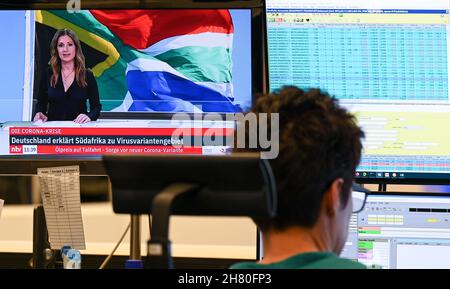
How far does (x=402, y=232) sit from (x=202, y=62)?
665 millimetres

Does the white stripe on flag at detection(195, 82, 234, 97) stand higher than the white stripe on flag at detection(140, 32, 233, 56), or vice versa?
the white stripe on flag at detection(140, 32, 233, 56)

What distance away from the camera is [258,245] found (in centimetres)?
172

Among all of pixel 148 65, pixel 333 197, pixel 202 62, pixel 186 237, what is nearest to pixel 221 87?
pixel 202 62

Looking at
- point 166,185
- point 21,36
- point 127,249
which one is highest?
point 21,36

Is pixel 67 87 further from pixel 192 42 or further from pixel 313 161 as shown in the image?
pixel 313 161

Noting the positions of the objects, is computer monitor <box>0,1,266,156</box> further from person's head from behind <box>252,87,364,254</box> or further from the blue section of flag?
person's head from behind <box>252,87,364,254</box>

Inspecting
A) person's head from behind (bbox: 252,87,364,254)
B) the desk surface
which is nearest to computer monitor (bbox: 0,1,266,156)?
the desk surface

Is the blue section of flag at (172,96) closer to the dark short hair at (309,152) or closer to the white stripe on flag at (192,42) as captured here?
the white stripe on flag at (192,42)

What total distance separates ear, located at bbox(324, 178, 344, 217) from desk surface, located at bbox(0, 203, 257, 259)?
2.45 feet

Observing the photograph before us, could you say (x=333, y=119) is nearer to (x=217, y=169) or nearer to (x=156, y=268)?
(x=217, y=169)

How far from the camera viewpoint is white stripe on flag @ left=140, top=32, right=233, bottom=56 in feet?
5.68
